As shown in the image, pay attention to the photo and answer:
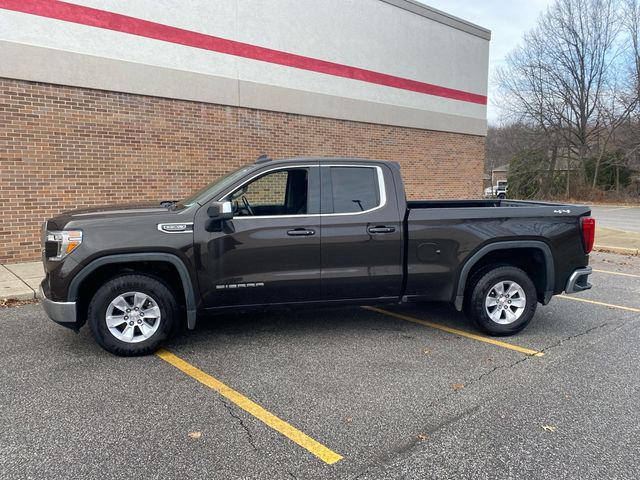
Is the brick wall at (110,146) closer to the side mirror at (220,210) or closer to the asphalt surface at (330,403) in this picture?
the asphalt surface at (330,403)

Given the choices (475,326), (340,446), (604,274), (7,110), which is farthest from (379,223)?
(7,110)

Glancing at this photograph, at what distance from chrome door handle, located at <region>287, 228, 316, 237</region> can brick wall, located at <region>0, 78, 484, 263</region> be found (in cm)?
620

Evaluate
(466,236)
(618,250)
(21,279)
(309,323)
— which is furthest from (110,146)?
(618,250)

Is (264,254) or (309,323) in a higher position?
(264,254)

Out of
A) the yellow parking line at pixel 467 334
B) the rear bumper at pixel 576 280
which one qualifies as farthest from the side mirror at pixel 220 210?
the rear bumper at pixel 576 280

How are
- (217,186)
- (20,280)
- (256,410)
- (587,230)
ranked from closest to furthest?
1. (256,410)
2. (217,186)
3. (587,230)
4. (20,280)

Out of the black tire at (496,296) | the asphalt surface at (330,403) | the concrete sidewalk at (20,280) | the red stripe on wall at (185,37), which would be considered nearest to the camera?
the asphalt surface at (330,403)

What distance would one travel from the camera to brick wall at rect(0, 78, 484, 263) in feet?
27.8

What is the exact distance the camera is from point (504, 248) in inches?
A: 202

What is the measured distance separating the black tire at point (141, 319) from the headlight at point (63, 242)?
1.45ft

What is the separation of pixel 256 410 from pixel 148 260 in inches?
Answer: 69.6

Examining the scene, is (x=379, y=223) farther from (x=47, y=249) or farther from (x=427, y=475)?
(x=47, y=249)

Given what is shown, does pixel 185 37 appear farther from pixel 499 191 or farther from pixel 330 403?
pixel 499 191

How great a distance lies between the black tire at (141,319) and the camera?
4.34 m
